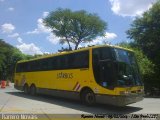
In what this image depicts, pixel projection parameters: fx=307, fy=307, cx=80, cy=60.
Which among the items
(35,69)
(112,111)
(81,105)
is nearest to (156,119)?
(112,111)

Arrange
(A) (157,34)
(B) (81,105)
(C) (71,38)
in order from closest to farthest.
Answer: (B) (81,105), (A) (157,34), (C) (71,38)

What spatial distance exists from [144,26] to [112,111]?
96.2 feet

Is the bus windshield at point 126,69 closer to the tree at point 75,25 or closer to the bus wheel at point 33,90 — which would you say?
the bus wheel at point 33,90

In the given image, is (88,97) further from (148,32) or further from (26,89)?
(148,32)

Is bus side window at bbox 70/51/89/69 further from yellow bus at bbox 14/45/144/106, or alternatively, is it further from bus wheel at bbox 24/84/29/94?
bus wheel at bbox 24/84/29/94

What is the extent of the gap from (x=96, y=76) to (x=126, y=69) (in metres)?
1.59

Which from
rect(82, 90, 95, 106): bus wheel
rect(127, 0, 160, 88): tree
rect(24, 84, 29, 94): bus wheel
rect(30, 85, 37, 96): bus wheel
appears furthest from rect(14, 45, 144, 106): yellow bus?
rect(127, 0, 160, 88): tree

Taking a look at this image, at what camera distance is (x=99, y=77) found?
15562 millimetres

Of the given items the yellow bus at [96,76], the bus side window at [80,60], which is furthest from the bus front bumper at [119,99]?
the bus side window at [80,60]

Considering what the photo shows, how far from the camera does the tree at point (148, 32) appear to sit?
39656 mm

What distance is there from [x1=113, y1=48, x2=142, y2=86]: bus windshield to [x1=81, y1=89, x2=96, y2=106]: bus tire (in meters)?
2.13

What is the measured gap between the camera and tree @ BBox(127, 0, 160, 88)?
3966 centimetres

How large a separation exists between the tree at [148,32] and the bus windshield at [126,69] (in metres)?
23.4

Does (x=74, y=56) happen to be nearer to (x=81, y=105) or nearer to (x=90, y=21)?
(x=81, y=105)
